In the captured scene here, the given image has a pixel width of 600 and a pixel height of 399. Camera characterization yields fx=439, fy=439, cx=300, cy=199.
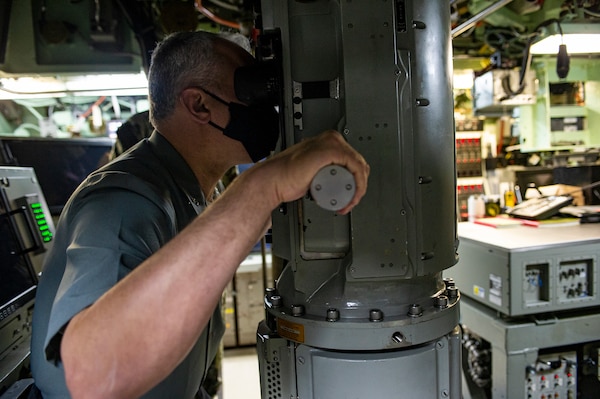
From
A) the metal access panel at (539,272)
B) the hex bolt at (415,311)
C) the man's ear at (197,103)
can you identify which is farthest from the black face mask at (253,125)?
the metal access panel at (539,272)

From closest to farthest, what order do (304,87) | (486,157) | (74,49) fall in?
(304,87)
(74,49)
(486,157)

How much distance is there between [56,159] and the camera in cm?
309

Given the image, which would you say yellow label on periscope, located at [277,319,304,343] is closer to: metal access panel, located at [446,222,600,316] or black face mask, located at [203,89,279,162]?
black face mask, located at [203,89,279,162]

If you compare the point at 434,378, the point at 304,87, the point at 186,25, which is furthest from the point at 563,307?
the point at 186,25

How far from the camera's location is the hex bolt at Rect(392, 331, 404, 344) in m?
1.10

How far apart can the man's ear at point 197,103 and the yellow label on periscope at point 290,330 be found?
0.60 metres

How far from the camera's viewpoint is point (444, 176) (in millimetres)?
1137

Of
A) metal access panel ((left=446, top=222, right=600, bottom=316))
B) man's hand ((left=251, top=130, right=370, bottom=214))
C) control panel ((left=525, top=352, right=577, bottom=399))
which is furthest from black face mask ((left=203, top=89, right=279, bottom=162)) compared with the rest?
control panel ((left=525, top=352, right=577, bottom=399))

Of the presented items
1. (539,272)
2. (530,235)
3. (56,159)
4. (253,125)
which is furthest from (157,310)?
(56,159)

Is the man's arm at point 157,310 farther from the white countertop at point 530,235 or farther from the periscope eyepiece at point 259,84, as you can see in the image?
the white countertop at point 530,235

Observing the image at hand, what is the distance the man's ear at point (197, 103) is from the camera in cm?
122

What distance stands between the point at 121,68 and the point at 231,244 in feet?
9.47

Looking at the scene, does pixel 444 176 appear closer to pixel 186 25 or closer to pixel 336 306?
pixel 336 306

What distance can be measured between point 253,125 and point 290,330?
0.56 meters
